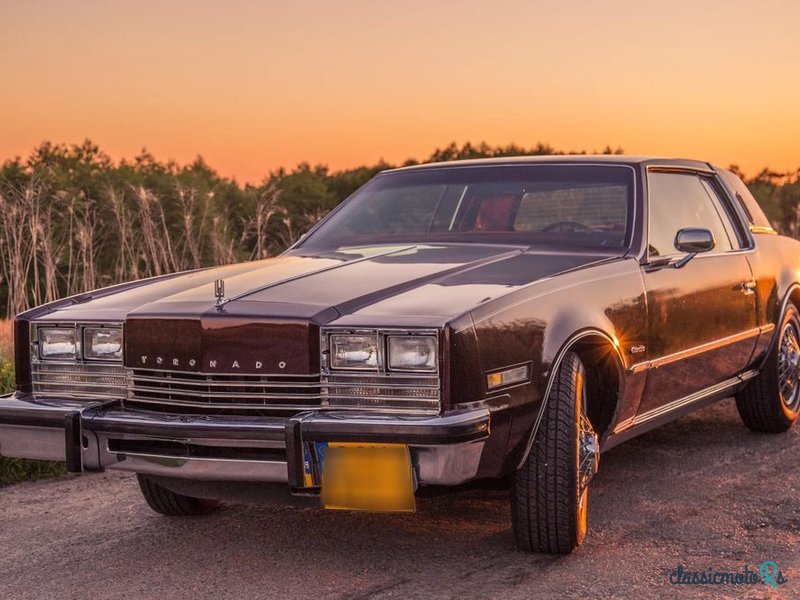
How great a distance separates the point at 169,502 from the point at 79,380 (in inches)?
35.5

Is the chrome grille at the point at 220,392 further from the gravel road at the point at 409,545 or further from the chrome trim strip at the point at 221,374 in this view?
the gravel road at the point at 409,545

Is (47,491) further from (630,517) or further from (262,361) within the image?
(630,517)

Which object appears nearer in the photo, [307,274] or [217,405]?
[217,405]

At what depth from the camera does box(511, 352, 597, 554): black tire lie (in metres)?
3.65

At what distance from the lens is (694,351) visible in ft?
16.2

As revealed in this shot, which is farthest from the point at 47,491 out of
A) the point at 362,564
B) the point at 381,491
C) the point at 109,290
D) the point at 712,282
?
the point at 712,282

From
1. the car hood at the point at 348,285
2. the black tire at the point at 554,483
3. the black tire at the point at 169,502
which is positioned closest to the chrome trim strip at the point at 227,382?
the car hood at the point at 348,285

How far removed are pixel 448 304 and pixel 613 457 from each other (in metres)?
2.38

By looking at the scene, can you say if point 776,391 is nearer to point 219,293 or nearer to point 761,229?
point 761,229

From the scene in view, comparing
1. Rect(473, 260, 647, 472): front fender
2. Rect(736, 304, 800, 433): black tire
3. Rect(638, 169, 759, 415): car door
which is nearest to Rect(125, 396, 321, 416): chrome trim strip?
Rect(473, 260, 647, 472): front fender

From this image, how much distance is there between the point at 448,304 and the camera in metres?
3.46

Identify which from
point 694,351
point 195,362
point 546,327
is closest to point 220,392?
point 195,362

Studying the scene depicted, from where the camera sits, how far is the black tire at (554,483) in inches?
144

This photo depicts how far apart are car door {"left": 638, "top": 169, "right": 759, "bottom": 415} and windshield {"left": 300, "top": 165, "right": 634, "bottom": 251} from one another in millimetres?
206
